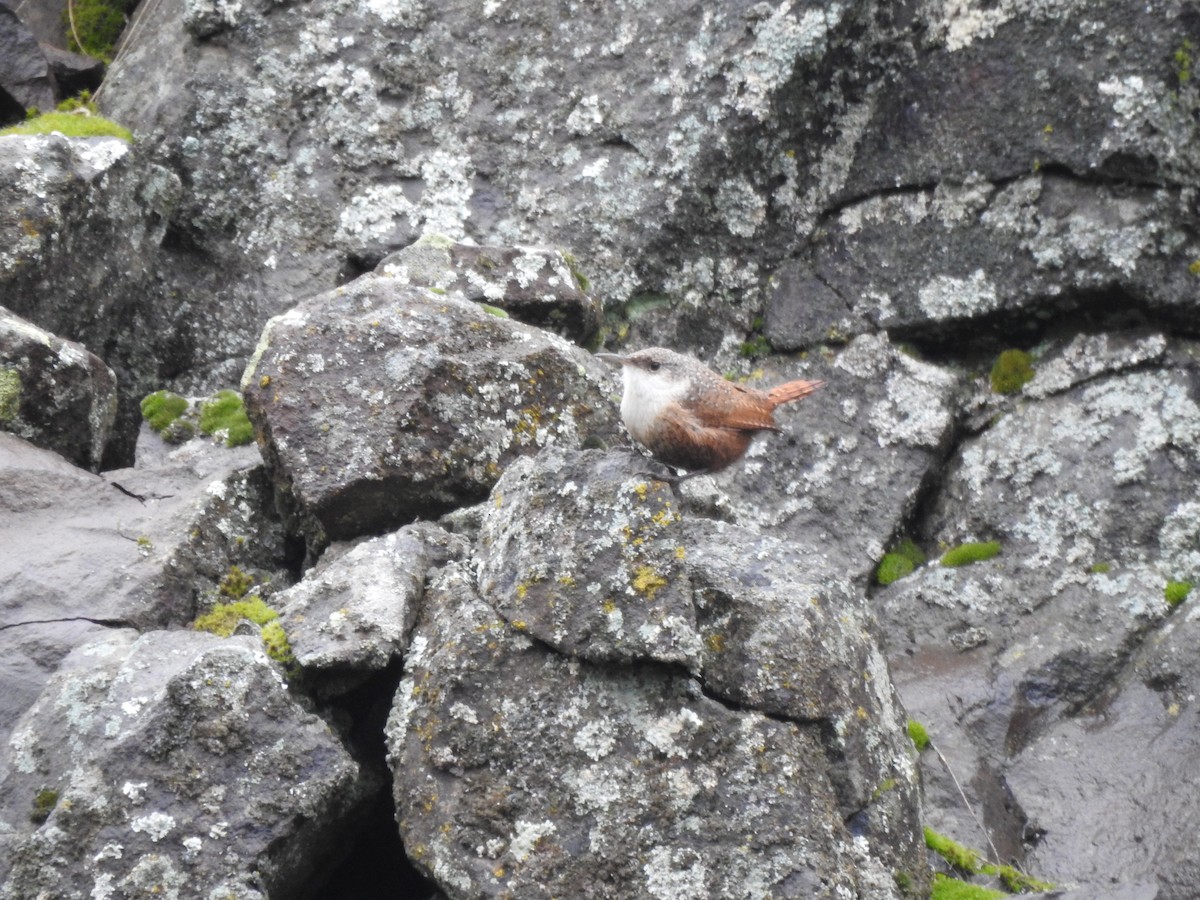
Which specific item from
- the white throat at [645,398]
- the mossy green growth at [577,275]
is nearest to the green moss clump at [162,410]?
the mossy green growth at [577,275]

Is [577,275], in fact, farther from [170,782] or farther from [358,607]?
[170,782]

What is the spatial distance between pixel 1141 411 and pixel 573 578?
4432 mm

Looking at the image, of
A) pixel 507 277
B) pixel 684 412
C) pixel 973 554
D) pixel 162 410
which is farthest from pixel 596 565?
pixel 162 410

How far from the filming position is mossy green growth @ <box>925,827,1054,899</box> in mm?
5852

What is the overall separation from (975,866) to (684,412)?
267 centimetres

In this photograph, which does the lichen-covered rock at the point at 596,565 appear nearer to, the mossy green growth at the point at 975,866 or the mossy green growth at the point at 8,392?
the mossy green growth at the point at 975,866

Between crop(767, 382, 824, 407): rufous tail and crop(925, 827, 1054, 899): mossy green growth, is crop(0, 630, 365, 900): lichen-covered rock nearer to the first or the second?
crop(925, 827, 1054, 899): mossy green growth

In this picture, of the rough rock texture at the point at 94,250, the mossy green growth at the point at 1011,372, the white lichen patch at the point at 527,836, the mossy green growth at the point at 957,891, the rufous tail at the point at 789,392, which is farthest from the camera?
the mossy green growth at the point at 1011,372

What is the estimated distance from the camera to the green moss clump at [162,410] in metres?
7.86

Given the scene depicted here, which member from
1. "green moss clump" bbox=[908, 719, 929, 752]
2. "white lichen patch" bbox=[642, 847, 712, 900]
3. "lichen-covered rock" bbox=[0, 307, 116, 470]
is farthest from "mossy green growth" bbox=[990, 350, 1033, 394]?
"lichen-covered rock" bbox=[0, 307, 116, 470]

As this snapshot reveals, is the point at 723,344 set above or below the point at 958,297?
below

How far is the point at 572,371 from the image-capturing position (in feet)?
23.5

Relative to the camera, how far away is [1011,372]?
8.27 metres

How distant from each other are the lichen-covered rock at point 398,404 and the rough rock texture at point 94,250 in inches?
70.7
